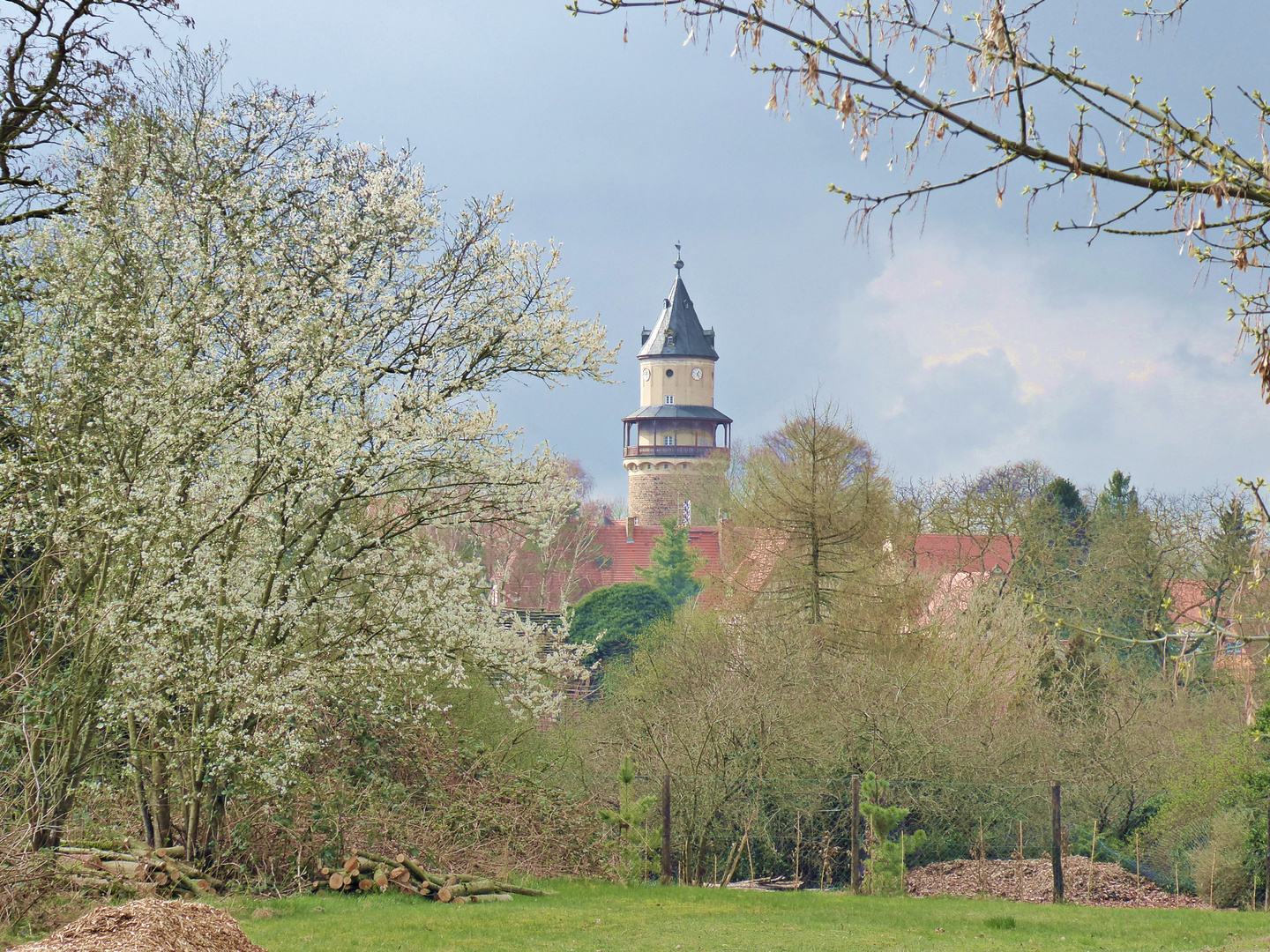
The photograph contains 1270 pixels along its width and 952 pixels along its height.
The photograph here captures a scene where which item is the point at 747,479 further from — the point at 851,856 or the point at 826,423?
the point at 851,856

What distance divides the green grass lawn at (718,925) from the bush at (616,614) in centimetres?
2141

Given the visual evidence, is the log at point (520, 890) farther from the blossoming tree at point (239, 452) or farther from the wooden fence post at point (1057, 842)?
the wooden fence post at point (1057, 842)

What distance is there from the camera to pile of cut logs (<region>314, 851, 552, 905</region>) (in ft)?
35.0

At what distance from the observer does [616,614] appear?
112 feet

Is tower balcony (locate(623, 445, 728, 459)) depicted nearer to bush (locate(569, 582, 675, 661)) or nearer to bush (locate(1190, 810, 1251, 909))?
bush (locate(569, 582, 675, 661))

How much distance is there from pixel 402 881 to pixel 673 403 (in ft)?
232

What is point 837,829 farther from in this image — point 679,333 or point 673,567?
point 679,333

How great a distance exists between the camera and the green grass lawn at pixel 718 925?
8.91 metres

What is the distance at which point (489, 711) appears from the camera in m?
14.6

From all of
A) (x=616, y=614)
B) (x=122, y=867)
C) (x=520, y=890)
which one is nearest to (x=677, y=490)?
(x=616, y=614)

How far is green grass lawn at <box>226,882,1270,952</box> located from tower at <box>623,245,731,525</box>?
218 feet

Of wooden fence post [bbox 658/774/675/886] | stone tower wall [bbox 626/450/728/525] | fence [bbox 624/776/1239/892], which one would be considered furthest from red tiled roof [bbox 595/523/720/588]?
wooden fence post [bbox 658/774/675/886]

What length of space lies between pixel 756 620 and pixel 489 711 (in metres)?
5.28

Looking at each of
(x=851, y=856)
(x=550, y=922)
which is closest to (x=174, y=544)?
(x=550, y=922)
